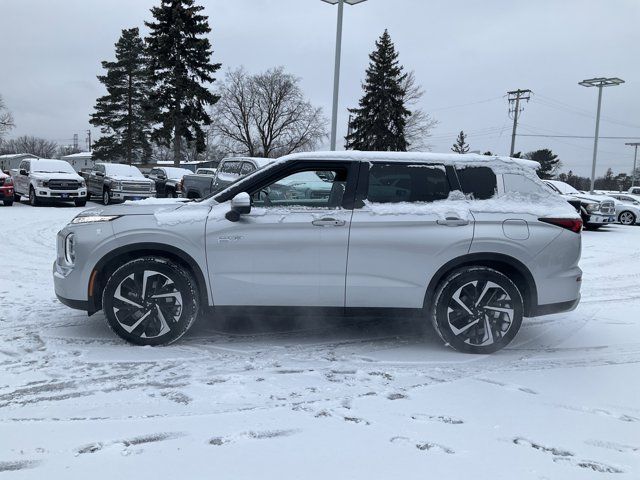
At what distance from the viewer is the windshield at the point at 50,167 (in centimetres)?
2044

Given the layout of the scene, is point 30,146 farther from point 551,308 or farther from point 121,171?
point 551,308

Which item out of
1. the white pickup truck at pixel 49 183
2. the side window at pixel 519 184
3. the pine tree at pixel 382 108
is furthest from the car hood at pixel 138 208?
the pine tree at pixel 382 108

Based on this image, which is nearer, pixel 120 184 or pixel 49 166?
pixel 120 184

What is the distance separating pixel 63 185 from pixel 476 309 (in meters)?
18.9

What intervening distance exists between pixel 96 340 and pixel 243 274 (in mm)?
1555

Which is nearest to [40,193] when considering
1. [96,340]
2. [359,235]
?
[96,340]

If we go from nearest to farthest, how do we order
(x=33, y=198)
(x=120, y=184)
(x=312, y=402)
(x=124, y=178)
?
1. (x=312, y=402)
2. (x=33, y=198)
3. (x=120, y=184)
4. (x=124, y=178)

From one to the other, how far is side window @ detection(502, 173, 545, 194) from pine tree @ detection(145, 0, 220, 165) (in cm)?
3860

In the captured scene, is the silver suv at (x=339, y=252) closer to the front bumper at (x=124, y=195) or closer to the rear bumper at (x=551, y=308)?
the rear bumper at (x=551, y=308)

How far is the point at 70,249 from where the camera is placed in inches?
181

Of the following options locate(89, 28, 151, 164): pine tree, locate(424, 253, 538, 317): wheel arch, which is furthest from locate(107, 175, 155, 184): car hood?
locate(89, 28, 151, 164): pine tree

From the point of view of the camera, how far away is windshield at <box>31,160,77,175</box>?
20.4m

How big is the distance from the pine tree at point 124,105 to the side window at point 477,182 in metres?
54.7

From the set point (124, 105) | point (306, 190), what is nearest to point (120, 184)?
point (306, 190)
